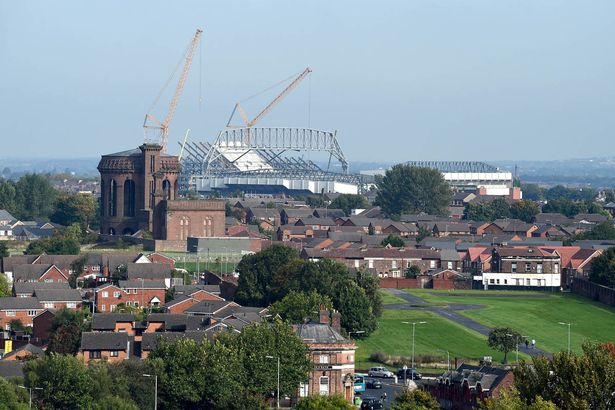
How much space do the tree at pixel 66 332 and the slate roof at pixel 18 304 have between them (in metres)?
6.45

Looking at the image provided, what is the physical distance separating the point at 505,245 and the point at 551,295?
23.8 metres

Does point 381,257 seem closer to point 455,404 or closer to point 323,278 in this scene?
point 323,278

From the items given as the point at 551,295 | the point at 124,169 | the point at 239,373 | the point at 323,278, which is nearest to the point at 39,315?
the point at 323,278

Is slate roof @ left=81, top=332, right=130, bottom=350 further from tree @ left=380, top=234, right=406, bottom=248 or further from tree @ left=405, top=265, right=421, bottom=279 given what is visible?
tree @ left=380, top=234, right=406, bottom=248

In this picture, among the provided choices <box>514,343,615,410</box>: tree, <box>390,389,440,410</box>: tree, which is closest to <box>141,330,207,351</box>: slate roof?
<box>390,389,440,410</box>: tree

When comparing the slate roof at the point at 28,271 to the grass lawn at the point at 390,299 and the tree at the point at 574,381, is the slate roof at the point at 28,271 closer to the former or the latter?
the grass lawn at the point at 390,299

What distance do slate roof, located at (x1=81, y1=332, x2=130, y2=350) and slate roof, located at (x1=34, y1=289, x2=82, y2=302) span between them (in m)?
17.9

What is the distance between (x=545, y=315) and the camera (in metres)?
109

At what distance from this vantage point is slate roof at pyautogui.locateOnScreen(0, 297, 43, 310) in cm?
10088

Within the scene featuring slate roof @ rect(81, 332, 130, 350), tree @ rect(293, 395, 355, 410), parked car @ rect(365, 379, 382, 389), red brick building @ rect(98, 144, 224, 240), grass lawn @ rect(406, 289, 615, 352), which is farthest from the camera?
red brick building @ rect(98, 144, 224, 240)

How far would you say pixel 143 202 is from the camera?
531ft

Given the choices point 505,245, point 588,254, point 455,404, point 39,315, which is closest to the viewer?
point 455,404

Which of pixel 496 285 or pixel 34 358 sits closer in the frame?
pixel 34 358

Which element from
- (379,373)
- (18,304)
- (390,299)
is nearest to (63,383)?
(379,373)
